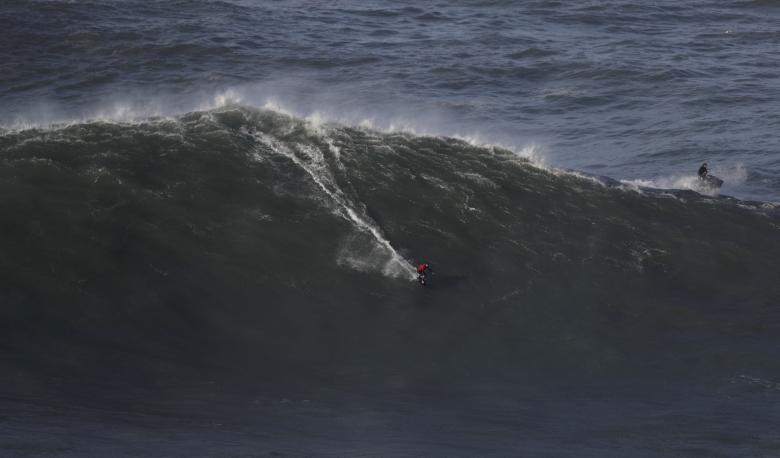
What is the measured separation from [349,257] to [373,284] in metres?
1.39

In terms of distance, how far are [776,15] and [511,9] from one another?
1826 centimetres

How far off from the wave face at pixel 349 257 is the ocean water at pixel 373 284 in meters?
A: 0.08

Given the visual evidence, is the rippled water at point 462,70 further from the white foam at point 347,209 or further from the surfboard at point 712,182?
the white foam at point 347,209

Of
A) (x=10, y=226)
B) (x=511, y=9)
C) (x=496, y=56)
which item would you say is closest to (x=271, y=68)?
(x=496, y=56)

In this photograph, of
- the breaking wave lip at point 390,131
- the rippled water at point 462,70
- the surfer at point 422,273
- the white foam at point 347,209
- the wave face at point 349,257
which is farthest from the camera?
the rippled water at point 462,70

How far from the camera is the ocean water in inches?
834

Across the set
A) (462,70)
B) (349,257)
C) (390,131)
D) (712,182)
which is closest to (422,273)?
(349,257)

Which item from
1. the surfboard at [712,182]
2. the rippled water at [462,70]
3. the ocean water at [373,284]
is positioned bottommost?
the ocean water at [373,284]

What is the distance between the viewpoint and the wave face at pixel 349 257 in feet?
79.8

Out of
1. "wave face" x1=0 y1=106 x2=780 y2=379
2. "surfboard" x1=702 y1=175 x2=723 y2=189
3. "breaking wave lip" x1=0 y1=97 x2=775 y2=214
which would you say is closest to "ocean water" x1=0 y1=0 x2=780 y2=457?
"wave face" x1=0 y1=106 x2=780 y2=379

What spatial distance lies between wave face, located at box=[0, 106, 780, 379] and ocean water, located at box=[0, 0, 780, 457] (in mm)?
79

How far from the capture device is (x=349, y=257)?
27.8 meters

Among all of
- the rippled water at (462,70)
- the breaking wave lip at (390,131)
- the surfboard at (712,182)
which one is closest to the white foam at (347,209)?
the breaking wave lip at (390,131)

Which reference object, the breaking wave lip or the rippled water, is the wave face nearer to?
the breaking wave lip
